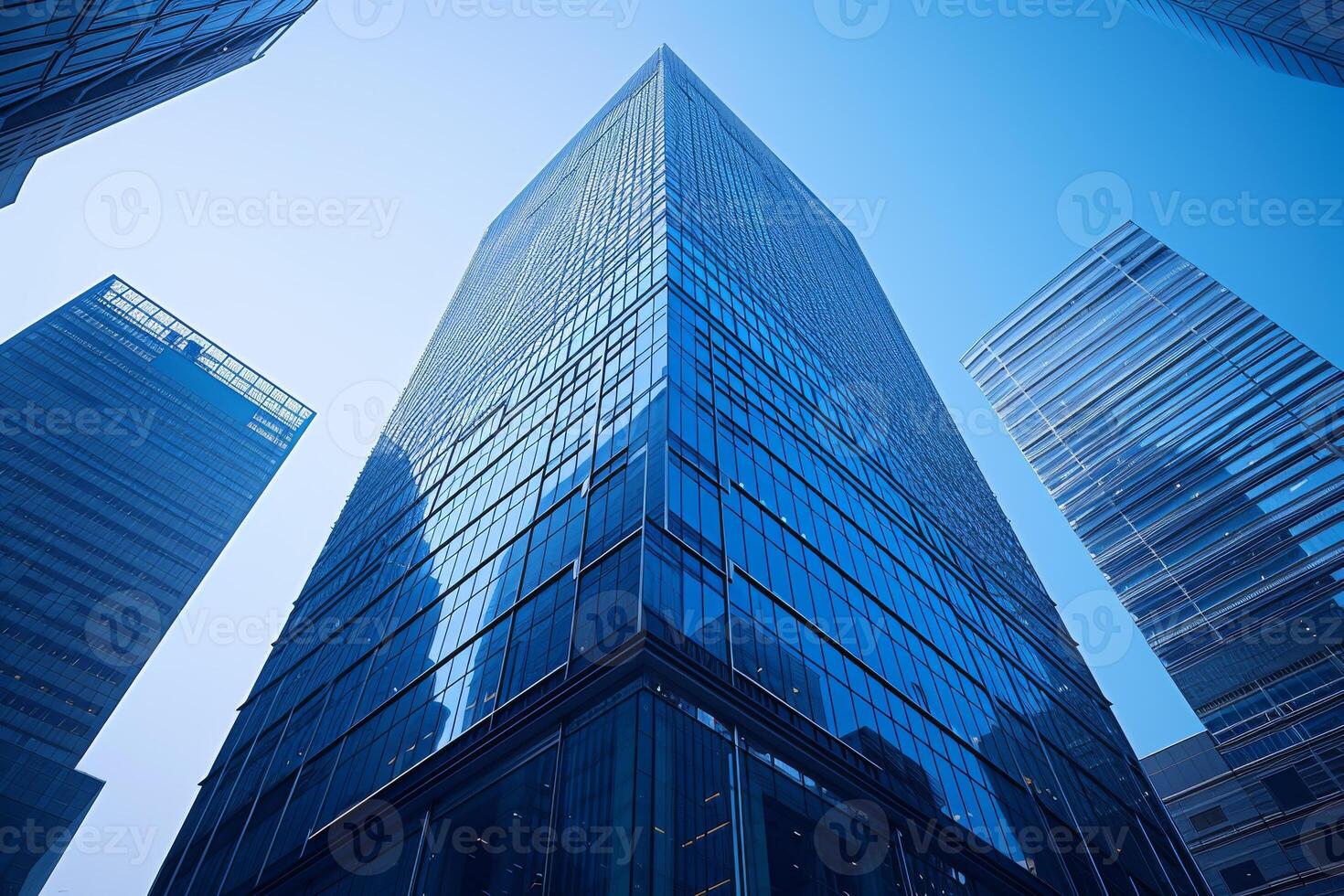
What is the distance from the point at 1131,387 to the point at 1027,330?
22.0 meters

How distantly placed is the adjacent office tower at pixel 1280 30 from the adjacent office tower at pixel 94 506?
116 meters

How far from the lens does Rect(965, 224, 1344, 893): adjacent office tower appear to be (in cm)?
5138

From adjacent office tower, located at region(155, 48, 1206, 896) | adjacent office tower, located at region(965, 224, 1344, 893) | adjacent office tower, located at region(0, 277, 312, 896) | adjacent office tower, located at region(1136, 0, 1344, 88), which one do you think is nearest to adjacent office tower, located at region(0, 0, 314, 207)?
adjacent office tower, located at region(155, 48, 1206, 896)

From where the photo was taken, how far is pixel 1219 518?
213 feet

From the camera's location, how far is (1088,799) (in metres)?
33.6

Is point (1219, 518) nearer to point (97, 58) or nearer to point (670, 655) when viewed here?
point (670, 655)

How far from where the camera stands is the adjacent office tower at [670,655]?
712 inches

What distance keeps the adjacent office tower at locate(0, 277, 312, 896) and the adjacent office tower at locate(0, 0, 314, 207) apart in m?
66.9

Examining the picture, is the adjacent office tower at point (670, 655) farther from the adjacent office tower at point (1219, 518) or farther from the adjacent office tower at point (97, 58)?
the adjacent office tower at point (97, 58)

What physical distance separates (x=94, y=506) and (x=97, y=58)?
89194 millimetres

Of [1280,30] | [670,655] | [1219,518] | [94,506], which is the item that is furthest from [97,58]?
[94,506]

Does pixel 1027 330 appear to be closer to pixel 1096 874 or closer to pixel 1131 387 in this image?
pixel 1131 387

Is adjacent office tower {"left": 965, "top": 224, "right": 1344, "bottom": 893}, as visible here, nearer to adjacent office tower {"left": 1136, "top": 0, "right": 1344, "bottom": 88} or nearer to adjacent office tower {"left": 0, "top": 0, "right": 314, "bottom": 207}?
adjacent office tower {"left": 1136, "top": 0, "right": 1344, "bottom": 88}

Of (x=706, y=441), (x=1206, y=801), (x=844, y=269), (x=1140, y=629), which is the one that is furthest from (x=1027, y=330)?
(x=706, y=441)
